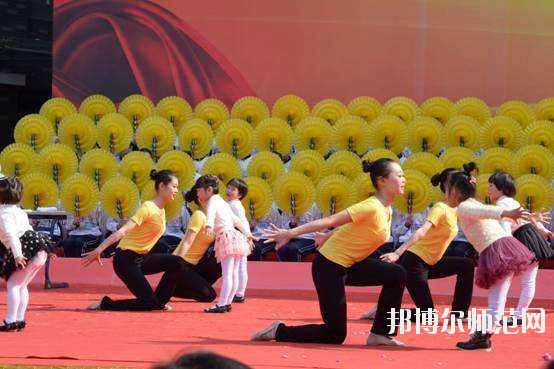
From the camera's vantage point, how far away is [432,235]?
27.2 feet

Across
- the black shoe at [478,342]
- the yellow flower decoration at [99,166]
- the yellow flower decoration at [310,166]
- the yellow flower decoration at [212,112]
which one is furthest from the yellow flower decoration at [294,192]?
the black shoe at [478,342]

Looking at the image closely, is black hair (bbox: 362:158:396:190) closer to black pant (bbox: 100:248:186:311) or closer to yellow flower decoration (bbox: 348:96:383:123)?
black pant (bbox: 100:248:186:311)

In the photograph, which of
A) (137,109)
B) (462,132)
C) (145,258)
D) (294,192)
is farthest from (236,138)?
(145,258)

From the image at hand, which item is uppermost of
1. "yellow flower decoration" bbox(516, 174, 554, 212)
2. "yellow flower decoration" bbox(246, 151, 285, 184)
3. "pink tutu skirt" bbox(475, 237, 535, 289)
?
"pink tutu skirt" bbox(475, 237, 535, 289)

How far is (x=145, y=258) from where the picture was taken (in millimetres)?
9234

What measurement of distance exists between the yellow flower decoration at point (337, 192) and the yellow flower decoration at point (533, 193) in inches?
72.6

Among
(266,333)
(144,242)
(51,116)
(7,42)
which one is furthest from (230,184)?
(7,42)

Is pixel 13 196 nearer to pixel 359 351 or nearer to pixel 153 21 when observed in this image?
pixel 359 351

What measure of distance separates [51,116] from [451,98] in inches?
212

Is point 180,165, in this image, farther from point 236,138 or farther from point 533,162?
point 533,162

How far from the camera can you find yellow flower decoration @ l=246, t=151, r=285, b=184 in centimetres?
1298

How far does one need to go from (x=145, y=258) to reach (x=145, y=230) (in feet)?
0.99

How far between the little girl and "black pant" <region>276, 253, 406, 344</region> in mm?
1986

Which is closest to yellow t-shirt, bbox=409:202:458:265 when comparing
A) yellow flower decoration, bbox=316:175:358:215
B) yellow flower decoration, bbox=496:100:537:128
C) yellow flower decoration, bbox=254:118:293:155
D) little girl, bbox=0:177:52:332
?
little girl, bbox=0:177:52:332
